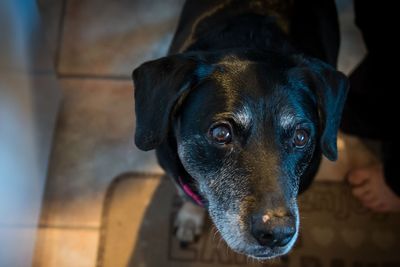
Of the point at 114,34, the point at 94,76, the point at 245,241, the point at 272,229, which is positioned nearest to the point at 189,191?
the point at 245,241

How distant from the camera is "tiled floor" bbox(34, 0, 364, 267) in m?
2.15

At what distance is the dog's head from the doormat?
0.66 m

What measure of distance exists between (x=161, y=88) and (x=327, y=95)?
479 millimetres

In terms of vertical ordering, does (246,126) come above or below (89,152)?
above

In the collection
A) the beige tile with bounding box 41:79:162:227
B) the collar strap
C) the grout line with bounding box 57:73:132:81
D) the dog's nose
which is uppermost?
the dog's nose

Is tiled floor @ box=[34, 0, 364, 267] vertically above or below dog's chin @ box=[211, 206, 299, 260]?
below

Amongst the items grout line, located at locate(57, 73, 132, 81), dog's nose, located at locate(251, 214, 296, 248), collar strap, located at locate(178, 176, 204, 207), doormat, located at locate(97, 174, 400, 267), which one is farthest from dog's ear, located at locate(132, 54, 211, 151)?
grout line, located at locate(57, 73, 132, 81)

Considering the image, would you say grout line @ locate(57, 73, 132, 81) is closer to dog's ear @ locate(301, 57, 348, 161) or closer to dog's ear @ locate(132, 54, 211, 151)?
dog's ear @ locate(132, 54, 211, 151)

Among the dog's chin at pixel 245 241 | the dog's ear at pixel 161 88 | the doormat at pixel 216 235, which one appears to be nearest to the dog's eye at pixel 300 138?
the dog's chin at pixel 245 241

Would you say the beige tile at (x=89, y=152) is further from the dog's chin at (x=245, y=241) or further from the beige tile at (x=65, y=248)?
the dog's chin at (x=245, y=241)

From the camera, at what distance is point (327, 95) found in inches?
57.6

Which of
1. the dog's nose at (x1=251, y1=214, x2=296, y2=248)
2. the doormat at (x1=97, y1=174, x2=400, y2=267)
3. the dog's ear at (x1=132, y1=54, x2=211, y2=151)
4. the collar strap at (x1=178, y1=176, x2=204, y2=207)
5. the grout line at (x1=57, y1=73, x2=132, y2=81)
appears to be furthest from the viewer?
the grout line at (x1=57, y1=73, x2=132, y2=81)

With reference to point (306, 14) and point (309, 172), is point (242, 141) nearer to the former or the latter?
point (309, 172)

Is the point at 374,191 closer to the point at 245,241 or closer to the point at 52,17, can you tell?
the point at 245,241
